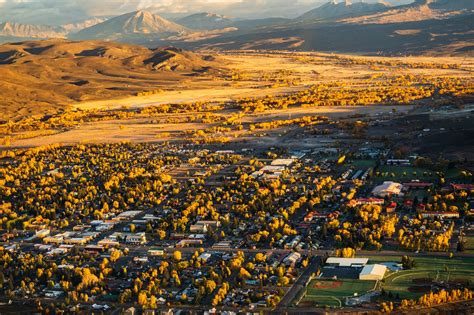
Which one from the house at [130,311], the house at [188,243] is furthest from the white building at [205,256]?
the house at [130,311]

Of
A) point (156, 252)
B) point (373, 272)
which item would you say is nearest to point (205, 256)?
point (156, 252)

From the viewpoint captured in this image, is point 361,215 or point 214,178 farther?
point 214,178

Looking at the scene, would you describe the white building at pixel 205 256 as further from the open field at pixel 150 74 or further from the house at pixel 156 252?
the open field at pixel 150 74

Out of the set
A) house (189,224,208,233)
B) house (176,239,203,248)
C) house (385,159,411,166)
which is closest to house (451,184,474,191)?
house (385,159,411,166)

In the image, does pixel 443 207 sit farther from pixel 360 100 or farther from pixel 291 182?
pixel 360 100

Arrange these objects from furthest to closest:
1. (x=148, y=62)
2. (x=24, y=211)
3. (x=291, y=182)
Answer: (x=148, y=62)
(x=291, y=182)
(x=24, y=211)

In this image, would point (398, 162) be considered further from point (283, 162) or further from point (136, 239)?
point (136, 239)

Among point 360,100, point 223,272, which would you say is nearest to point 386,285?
point 223,272
